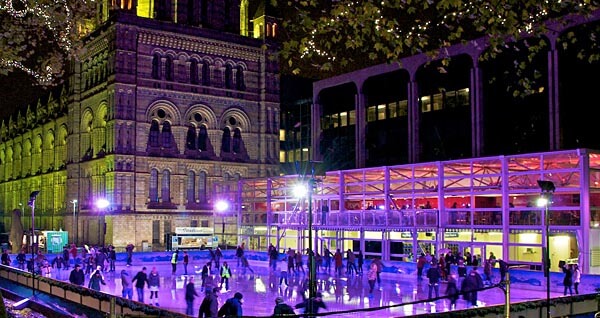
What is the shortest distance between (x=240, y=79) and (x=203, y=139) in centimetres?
739

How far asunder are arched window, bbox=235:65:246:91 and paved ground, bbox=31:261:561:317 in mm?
30130

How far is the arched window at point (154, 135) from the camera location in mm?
66188

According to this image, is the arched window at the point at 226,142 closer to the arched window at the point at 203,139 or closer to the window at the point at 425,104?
the arched window at the point at 203,139

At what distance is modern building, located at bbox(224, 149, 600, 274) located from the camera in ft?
123

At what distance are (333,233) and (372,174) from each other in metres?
6.58

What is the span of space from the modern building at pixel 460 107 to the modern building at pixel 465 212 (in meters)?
4.85

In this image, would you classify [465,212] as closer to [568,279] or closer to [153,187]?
[568,279]

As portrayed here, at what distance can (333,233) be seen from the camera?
55875mm

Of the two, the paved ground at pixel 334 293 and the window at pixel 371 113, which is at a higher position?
the window at pixel 371 113

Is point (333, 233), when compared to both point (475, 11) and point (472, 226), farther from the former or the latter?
point (475, 11)

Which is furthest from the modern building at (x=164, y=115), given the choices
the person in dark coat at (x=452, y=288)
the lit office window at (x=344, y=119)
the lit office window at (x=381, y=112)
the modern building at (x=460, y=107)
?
the person in dark coat at (x=452, y=288)

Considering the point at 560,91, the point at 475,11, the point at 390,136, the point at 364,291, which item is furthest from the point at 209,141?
the point at 475,11

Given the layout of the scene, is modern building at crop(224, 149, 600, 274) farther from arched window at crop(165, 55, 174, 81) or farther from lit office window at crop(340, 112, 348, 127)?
arched window at crop(165, 55, 174, 81)

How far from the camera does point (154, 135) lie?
66.4m
